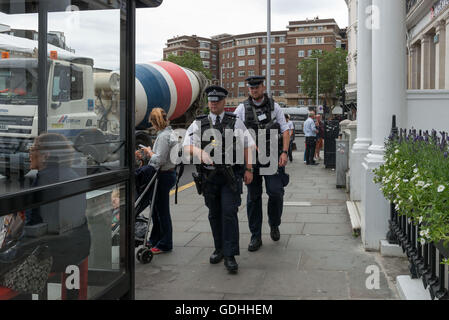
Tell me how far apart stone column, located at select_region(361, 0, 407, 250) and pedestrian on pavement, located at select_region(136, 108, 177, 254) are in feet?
7.39

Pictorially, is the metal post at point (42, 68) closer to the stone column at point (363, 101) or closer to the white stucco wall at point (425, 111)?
the white stucco wall at point (425, 111)

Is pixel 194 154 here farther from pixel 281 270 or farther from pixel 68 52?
pixel 68 52

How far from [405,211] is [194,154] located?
237cm

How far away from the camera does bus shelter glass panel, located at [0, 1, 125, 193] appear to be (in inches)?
112

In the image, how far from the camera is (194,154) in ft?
17.5

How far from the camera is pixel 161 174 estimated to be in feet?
19.3

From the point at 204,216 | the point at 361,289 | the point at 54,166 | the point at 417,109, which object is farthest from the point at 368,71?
the point at 54,166

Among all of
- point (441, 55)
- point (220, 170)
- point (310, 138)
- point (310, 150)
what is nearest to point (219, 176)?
point (220, 170)

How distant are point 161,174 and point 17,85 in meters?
3.06

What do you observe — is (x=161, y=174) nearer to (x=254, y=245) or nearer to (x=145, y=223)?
(x=145, y=223)

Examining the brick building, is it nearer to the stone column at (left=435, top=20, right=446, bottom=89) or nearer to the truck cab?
the stone column at (left=435, top=20, right=446, bottom=89)

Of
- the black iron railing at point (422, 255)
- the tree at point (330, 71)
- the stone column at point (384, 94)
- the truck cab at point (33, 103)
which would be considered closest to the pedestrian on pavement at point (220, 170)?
the stone column at point (384, 94)

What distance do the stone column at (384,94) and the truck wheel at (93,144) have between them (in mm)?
3483
